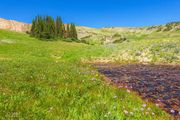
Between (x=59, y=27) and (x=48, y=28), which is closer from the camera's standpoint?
(x=48, y=28)

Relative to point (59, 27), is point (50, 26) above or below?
above

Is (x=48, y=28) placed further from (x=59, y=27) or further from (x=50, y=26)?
(x=59, y=27)

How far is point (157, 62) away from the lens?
30.3 metres

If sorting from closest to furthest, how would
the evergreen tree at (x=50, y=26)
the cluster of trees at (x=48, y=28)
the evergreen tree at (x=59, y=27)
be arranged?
the cluster of trees at (x=48, y=28)
the evergreen tree at (x=50, y=26)
the evergreen tree at (x=59, y=27)

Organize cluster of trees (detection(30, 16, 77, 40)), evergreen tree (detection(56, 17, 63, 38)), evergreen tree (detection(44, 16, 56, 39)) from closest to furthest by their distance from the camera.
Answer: cluster of trees (detection(30, 16, 77, 40)) < evergreen tree (detection(44, 16, 56, 39)) < evergreen tree (detection(56, 17, 63, 38))

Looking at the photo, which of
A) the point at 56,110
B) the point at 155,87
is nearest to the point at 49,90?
the point at 56,110

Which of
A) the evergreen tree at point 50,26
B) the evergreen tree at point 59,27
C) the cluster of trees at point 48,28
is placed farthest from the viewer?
the evergreen tree at point 59,27

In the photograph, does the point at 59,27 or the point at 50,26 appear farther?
the point at 59,27

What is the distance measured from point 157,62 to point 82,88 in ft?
67.6

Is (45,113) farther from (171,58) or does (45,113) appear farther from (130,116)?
(171,58)

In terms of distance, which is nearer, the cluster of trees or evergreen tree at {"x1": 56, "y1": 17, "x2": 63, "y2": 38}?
the cluster of trees

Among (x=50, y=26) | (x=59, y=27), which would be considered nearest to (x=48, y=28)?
(x=50, y=26)

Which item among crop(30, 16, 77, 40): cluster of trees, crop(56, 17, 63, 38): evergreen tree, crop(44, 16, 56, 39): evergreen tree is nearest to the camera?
crop(30, 16, 77, 40): cluster of trees

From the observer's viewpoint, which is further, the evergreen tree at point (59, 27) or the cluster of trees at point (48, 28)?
the evergreen tree at point (59, 27)
